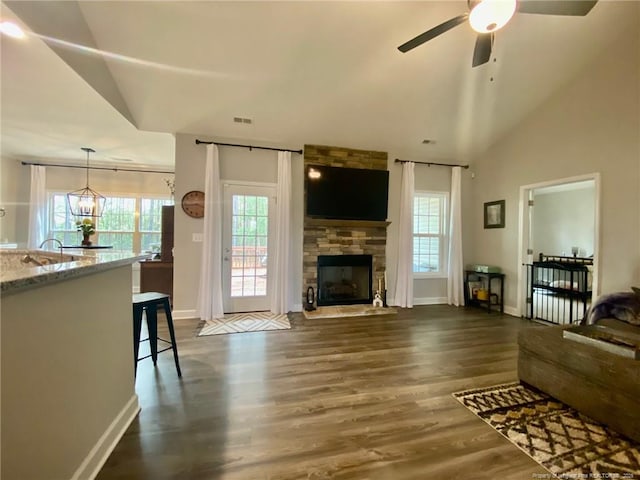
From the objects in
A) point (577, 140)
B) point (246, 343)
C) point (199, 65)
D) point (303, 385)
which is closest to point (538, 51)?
point (577, 140)

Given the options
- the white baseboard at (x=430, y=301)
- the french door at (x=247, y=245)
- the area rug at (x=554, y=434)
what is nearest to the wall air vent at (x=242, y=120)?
the french door at (x=247, y=245)

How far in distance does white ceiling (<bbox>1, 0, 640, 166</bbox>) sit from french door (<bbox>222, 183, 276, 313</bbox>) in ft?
2.98

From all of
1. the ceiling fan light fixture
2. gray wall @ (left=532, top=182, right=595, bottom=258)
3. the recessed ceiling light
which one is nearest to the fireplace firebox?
the ceiling fan light fixture

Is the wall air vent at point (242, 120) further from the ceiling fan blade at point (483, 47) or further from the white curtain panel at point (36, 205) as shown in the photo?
the white curtain panel at point (36, 205)

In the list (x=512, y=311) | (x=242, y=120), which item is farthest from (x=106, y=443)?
(x=512, y=311)

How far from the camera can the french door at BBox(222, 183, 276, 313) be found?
4383 mm

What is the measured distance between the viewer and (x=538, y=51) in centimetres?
334

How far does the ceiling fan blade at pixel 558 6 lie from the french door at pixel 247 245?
348cm

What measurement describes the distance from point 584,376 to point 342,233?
340 centimetres

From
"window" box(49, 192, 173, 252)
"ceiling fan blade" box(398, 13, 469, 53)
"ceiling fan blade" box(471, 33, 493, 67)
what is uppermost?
"ceiling fan blade" box(471, 33, 493, 67)

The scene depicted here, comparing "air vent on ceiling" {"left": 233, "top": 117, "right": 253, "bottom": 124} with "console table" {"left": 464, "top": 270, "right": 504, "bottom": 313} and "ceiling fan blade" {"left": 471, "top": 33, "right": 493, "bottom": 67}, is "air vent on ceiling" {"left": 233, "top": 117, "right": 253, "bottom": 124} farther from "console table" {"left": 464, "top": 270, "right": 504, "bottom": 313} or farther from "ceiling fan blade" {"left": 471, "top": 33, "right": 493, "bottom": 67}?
"console table" {"left": 464, "top": 270, "right": 504, "bottom": 313}

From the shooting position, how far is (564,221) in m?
7.49

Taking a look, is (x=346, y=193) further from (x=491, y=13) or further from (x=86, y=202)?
(x=86, y=202)

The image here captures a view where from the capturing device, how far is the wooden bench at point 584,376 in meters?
1.68
